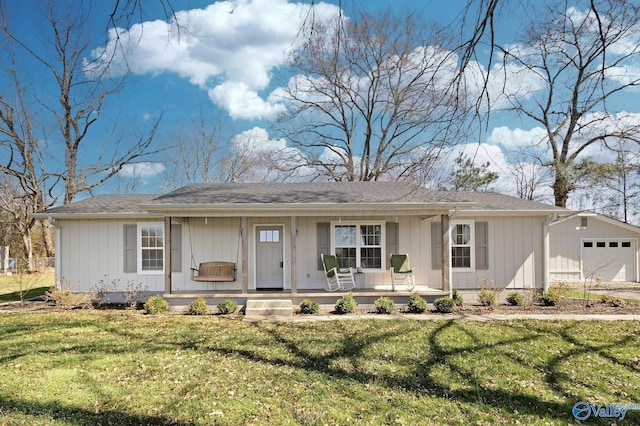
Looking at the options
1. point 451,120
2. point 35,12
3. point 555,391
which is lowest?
point 555,391

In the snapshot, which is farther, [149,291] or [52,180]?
[52,180]

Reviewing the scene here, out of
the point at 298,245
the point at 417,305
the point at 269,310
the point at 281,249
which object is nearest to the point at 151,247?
the point at 281,249

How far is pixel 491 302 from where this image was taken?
9.21 metres

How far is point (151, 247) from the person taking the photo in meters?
10.9

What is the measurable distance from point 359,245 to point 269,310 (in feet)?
10.4

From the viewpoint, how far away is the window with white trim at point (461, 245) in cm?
1111

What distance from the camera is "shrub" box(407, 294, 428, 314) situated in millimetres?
8820

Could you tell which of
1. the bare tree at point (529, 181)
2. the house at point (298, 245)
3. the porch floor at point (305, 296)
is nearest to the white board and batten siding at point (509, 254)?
the house at point (298, 245)

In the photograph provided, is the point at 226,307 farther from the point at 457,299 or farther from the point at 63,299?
the point at 457,299

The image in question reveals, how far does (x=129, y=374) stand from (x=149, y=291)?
6.28 metres

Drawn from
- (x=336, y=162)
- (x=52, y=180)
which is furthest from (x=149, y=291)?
(x=52, y=180)

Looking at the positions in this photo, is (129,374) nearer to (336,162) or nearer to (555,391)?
(555,391)

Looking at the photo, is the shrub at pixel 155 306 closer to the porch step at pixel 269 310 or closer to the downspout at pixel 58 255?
the porch step at pixel 269 310

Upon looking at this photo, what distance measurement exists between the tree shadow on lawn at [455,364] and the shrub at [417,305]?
1.44 metres
